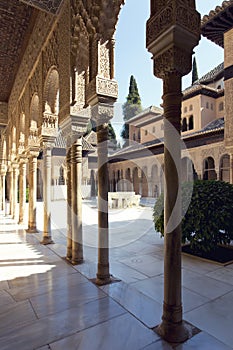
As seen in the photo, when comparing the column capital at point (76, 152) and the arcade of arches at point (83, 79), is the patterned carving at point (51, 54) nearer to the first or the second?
the arcade of arches at point (83, 79)

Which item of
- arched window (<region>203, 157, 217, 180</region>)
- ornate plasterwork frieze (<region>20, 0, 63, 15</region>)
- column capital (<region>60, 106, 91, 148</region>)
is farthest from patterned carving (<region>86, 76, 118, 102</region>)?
arched window (<region>203, 157, 217, 180</region>)

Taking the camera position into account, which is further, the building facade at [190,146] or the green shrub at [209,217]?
the building facade at [190,146]

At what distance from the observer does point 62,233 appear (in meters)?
7.73

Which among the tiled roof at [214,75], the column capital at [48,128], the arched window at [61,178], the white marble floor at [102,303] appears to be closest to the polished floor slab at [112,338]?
the white marble floor at [102,303]

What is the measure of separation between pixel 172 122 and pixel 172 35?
782 millimetres

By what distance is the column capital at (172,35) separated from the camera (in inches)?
87.7

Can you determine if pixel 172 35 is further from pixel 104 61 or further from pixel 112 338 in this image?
pixel 112 338

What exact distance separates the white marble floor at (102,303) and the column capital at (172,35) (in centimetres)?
255

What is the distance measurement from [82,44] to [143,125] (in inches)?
981

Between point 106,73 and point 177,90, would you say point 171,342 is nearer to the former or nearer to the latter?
point 177,90

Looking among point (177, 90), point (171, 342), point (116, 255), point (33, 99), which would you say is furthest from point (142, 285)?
point (33, 99)

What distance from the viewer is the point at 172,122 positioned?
2.37 meters

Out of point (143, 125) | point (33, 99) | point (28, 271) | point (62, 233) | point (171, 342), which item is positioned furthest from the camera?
point (143, 125)

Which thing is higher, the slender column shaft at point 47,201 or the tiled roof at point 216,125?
the tiled roof at point 216,125
